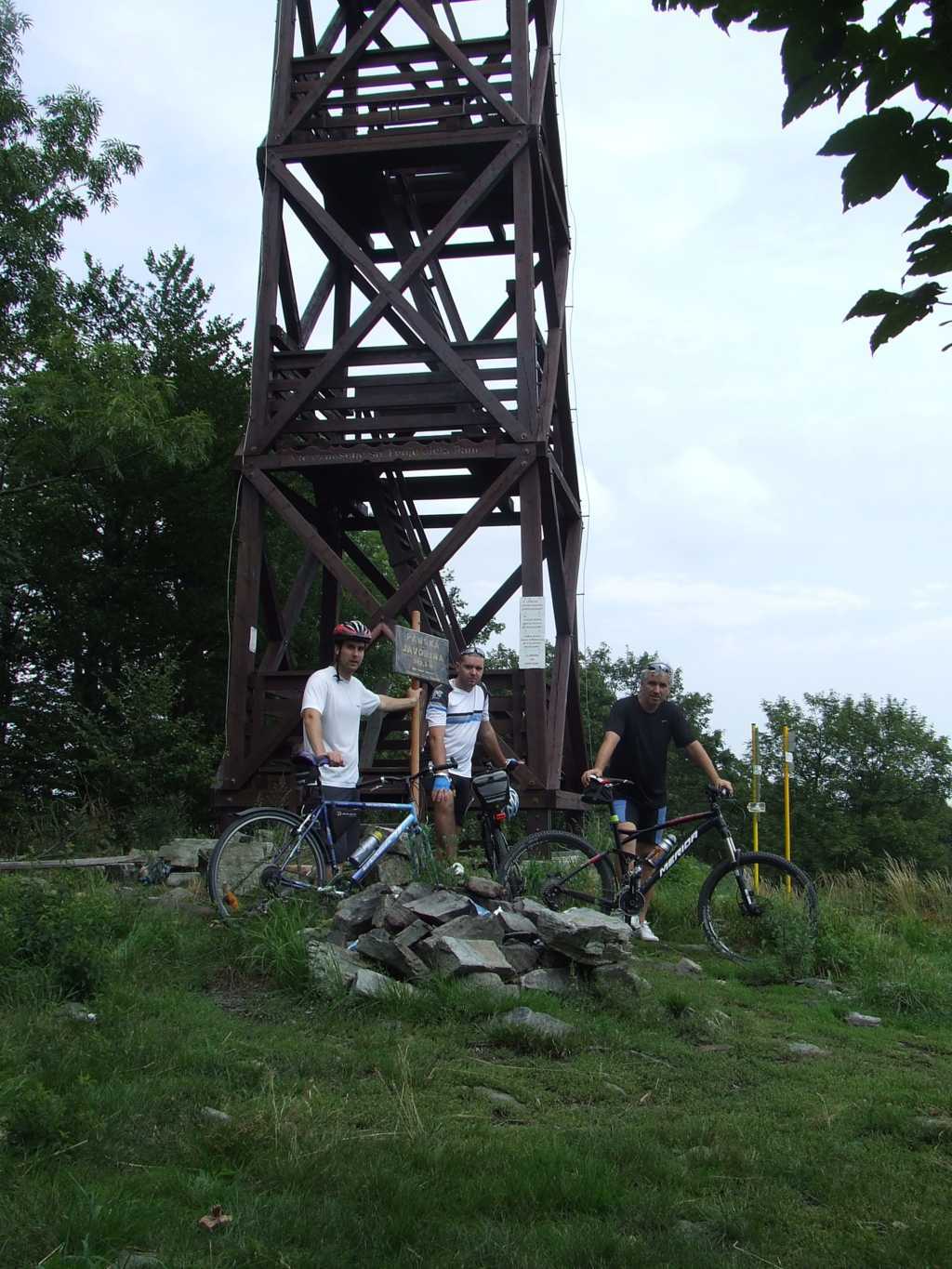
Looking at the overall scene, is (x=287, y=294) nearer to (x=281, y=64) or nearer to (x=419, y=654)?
(x=281, y=64)

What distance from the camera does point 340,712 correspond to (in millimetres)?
8266

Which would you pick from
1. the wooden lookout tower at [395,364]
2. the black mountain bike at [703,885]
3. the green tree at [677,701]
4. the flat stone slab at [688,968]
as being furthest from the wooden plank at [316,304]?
the green tree at [677,701]

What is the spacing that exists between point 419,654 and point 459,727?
0.71 metres

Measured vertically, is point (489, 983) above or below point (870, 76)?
below

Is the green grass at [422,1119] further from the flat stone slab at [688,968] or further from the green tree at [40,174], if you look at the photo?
the green tree at [40,174]

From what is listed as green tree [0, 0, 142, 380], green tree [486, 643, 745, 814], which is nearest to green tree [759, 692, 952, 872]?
green tree [486, 643, 745, 814]

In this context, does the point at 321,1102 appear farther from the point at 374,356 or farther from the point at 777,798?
the point at 777,798

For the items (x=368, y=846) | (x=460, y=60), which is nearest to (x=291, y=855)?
(x=368, y=846)

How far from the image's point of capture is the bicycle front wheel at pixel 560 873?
9000mm

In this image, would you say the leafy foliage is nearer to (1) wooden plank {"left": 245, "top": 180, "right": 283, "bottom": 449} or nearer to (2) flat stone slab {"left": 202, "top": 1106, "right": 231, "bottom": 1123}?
(1) wooden plank {"left": 245, "top": 180, "right": 283, "bottom": 449}

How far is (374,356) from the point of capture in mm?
13703

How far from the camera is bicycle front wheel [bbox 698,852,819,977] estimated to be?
844cm

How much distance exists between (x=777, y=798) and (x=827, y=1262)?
60.2 m

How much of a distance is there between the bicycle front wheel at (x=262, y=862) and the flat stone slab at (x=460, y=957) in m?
1.25
